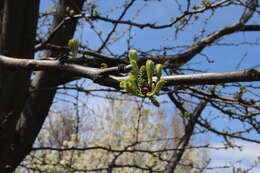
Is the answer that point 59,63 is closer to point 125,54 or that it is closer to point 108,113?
point 125,54

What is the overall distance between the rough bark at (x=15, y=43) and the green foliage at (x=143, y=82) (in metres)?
1.51

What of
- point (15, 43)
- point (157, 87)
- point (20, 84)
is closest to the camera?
point (157, 87)

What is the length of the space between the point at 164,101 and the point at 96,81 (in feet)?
7.61

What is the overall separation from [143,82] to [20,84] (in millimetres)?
1655

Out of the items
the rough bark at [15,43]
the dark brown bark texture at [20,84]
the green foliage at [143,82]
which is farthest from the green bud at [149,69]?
the rough bark at [15,43]

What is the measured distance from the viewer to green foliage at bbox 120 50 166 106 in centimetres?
62

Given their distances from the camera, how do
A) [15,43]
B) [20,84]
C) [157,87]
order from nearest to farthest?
[157,87]
[15,43]
[20,84]

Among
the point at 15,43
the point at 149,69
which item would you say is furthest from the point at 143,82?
the point at 15,43

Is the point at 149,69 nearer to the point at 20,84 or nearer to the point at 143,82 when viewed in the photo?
the point at 143,82

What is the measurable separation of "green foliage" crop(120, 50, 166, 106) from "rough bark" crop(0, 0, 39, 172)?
1506mm

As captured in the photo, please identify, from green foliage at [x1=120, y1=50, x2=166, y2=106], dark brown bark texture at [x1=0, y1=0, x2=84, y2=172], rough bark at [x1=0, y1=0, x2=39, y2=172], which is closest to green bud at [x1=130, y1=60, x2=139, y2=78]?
green foliage at [x1=120, y1=50, x2=166, y2=106]

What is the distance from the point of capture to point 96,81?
30.6 inches

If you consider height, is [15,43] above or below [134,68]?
above

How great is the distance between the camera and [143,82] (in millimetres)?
653
